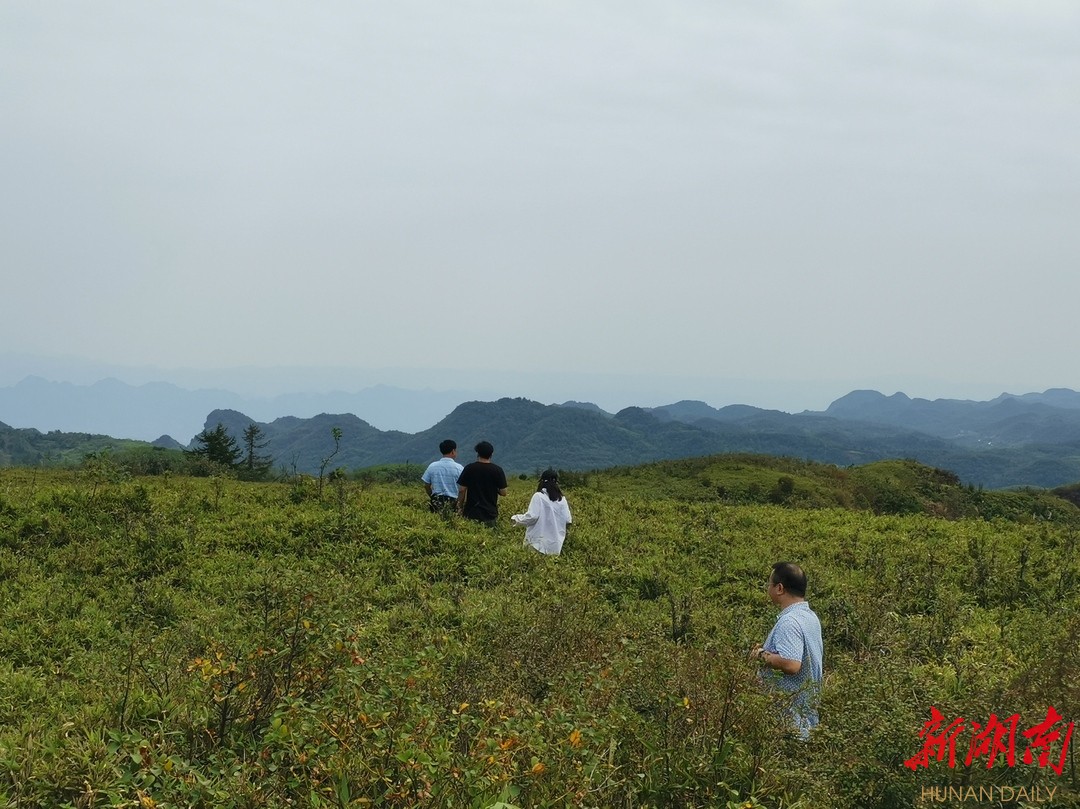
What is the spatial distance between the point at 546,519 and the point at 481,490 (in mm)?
1861

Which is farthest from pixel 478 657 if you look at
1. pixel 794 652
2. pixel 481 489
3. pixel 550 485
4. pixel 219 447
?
pixel 219 447

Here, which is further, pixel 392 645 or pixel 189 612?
pixel 189 612

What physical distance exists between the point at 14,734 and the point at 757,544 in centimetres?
1247

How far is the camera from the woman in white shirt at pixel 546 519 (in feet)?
41.5

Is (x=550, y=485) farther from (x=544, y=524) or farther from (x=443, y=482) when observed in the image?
(x=443, y=482)

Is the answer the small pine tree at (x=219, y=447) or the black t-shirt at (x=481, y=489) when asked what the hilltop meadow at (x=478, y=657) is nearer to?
the black t-shirt at (x=481, y=489)

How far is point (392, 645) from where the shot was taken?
7195 mm

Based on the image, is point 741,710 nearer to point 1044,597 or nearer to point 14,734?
point 14,734

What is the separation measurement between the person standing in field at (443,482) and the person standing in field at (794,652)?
9.42 metres

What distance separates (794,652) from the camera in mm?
5625

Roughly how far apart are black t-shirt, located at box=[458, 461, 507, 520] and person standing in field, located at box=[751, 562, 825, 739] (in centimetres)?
833

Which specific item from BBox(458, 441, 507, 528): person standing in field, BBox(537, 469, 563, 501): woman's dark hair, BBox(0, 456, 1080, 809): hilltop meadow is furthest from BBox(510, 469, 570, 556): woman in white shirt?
BBox(458, 441, 507, 528): person standing in field

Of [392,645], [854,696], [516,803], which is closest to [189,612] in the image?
[392,645]

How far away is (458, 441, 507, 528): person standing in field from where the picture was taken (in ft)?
45.4
